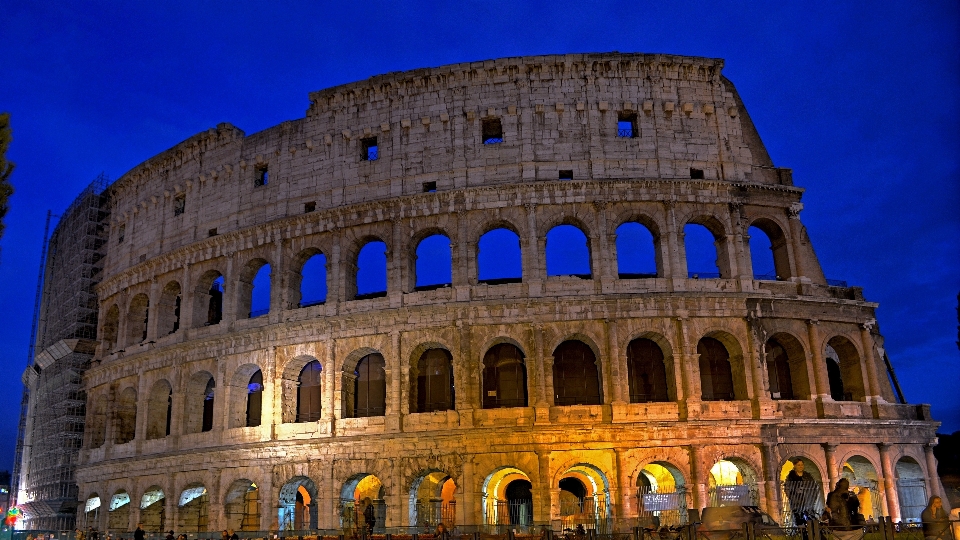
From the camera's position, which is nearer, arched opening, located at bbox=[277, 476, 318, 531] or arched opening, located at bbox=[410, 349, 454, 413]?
arched opening, located at bbox=[410, 349, 454, 413]

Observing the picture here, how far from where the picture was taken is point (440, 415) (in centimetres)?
2486

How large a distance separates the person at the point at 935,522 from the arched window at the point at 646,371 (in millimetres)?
11947

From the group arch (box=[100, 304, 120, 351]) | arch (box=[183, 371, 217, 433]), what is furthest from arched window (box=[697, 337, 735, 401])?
arch (box=[100, 304, 120, 351])

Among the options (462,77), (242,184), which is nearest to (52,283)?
(242,184)

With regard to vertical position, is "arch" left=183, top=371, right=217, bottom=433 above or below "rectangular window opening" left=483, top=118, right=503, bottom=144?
below

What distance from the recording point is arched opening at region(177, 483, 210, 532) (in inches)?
1137

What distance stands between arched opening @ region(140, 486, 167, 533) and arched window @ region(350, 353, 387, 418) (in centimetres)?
898

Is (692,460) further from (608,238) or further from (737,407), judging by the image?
(608,238)

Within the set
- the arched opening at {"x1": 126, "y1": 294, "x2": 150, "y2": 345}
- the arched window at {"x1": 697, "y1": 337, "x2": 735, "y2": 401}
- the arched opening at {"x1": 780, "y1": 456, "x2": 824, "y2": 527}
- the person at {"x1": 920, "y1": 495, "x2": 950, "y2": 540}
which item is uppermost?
the arched opening at {"x1": 126, "y1": 294, "x2": 150, "y2": 345}

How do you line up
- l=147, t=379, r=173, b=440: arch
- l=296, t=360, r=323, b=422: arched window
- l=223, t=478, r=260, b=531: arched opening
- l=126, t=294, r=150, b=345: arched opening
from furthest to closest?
l=126, t=294, r=150, b=345: arched opening
l=147, t=379, r=173, b=440: arch
l=296, t=360, r=323, b=422: arched window
l=223, t=478, r=260, b=531: arched opening

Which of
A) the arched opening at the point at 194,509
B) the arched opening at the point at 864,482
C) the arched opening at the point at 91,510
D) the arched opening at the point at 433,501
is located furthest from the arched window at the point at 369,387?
the arched opening at the point at 864,482

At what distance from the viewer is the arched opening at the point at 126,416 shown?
105ft

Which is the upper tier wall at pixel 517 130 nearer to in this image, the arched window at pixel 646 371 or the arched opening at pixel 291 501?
the arched window at pixel 646 371

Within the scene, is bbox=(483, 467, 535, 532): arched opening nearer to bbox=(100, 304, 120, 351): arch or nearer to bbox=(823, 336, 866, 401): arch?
bbox=(823, 336, 866, 401): arch
